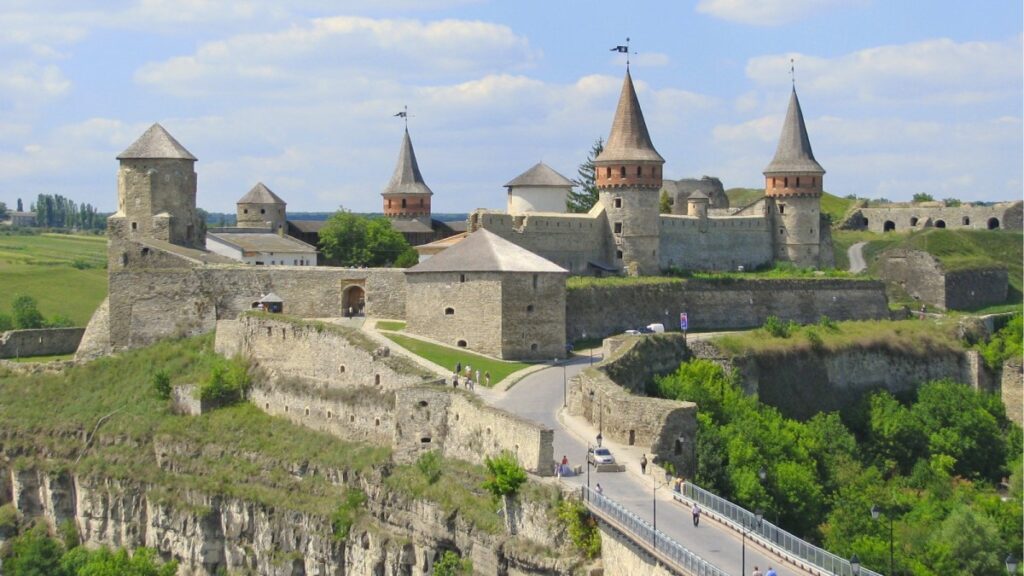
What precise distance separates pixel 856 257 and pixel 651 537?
58.4 meters

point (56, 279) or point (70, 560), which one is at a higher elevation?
point (56, 279)

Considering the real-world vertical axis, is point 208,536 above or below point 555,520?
below

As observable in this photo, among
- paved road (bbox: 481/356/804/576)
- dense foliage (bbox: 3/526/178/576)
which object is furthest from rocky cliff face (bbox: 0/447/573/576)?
paved road (bbox: 481/356/804/576)

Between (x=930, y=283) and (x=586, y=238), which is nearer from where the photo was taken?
(x=586, y=238)

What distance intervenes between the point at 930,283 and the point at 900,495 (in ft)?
97.8

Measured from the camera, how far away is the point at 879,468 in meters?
53.6

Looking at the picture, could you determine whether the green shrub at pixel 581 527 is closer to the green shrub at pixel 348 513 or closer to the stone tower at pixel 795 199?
the green shrub at pixel 348 513

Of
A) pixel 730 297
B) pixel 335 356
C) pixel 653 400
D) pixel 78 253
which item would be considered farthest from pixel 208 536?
pixel 78 253

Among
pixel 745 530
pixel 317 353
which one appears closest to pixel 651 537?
pixel 745 530

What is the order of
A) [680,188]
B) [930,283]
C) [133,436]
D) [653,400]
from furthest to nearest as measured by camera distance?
[680,188], [930,283], [133,436], [653,400]

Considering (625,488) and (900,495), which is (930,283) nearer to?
(900,495)

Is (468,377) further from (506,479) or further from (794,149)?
(794,149)

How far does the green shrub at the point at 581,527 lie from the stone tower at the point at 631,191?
3012 centimetres

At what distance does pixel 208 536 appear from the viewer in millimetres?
48312
